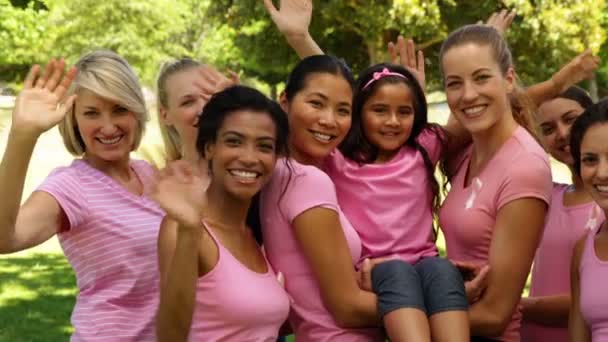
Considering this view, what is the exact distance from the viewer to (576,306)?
3521 mm

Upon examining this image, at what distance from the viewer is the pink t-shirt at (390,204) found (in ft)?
11.8

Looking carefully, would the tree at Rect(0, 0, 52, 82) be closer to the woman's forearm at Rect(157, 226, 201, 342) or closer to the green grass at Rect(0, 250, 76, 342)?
the green grass at Rect(0, 250, 76, 342)

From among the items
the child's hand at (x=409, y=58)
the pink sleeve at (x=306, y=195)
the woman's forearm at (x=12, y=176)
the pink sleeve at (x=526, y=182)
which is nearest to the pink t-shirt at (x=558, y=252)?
the pink sleeve at (x=526, y=182)

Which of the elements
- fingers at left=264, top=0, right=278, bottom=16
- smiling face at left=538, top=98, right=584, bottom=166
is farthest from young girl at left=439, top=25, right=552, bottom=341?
fingers at left=264, top=0, right=278, bottom=16


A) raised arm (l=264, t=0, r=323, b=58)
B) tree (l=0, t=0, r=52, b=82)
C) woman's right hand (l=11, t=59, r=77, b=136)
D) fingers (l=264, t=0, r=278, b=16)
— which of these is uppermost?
tree (l=0, t=0, r=52, b=82)

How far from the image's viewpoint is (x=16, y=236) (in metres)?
3.05

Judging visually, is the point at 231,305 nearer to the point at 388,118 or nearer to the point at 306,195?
the point at 306,195

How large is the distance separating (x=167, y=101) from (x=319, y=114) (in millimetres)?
1019

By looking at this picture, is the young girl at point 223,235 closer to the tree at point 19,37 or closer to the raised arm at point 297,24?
the raised arm at point 297,24

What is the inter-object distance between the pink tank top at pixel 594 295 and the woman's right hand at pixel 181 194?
1558 mm

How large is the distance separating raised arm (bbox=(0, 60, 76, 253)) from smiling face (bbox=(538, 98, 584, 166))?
235cm

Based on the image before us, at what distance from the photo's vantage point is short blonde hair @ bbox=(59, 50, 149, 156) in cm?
350

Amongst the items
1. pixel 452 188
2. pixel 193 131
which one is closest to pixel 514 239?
pixel 452 188

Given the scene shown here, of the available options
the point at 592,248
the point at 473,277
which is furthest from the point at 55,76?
the point at 592,248
